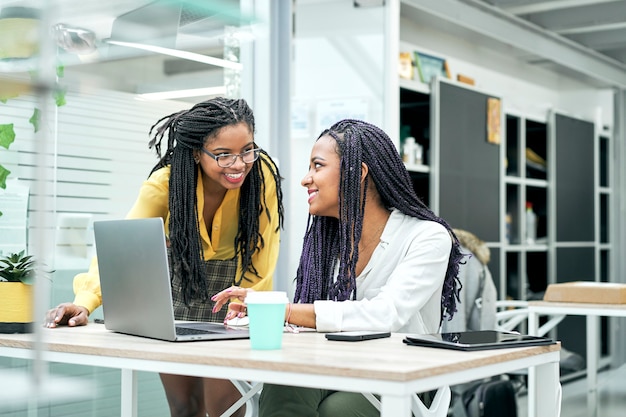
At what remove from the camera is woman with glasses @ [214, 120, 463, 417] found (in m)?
1.99

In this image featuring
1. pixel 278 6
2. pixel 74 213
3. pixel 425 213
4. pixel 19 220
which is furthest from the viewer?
pixel 278 6

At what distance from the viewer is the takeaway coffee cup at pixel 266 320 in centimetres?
165

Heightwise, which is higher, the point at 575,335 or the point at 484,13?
the point at 484,13

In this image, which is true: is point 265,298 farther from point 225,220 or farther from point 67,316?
point 225,220

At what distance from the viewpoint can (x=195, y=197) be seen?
2598 millimetres

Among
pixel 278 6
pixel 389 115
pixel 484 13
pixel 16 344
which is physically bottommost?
pixel 16 344

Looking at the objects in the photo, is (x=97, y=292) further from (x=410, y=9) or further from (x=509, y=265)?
(x=509, y=265)

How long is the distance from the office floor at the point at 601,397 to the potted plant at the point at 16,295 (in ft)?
11.4

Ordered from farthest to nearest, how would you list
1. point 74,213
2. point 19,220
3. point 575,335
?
point 575,335 → point 74,213 → point 19,220

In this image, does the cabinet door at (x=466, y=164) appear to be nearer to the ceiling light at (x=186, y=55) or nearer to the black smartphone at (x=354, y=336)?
the ceiling light at (x=186, y=55)

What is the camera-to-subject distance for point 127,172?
3316mm

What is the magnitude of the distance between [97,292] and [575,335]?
520cm

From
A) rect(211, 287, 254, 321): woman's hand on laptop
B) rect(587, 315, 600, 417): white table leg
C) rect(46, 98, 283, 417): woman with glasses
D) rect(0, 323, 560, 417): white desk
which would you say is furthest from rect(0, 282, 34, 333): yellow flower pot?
rect(587, 315, 600, 417): white table leg

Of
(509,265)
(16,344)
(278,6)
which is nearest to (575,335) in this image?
Result: (509,265)
